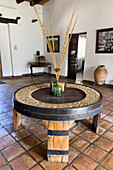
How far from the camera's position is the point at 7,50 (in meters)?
6.07

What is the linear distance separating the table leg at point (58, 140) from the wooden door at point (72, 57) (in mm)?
4714

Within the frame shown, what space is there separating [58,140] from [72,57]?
195 inches

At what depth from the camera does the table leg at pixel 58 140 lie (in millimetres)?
1411

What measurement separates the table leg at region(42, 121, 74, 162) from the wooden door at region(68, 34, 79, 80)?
4714 millimetres

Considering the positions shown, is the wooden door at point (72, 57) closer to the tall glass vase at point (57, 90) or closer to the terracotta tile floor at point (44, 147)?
the terracotta tile floor at point (44, 147)

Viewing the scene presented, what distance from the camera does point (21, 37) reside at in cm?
638

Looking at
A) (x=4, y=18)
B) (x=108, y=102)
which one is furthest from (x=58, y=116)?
Result: (x=4, y=18)

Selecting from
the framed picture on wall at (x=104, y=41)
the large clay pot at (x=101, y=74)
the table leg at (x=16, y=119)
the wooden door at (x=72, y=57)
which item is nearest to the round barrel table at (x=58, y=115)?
the table leg at (x=16, y=119)

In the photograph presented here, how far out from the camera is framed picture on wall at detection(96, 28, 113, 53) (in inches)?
176

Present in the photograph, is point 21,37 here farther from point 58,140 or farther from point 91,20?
point 58,140

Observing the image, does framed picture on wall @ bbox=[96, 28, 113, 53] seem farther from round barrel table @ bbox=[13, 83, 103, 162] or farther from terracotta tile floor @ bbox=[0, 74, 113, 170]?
round barrel table @ bbox=[13, 83, 103, 162]

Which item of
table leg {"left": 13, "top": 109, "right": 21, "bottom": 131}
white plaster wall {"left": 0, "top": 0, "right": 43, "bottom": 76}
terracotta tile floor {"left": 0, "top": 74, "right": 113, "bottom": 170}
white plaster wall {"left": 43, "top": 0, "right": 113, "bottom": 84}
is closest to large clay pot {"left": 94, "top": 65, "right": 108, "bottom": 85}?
white plaster wall {"left": 43, "top": 0, "right": 113, "bottom": 84}

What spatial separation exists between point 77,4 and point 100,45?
2072 millimetres

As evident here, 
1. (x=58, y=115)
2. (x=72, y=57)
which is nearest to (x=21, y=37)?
(x=72, y=57)
